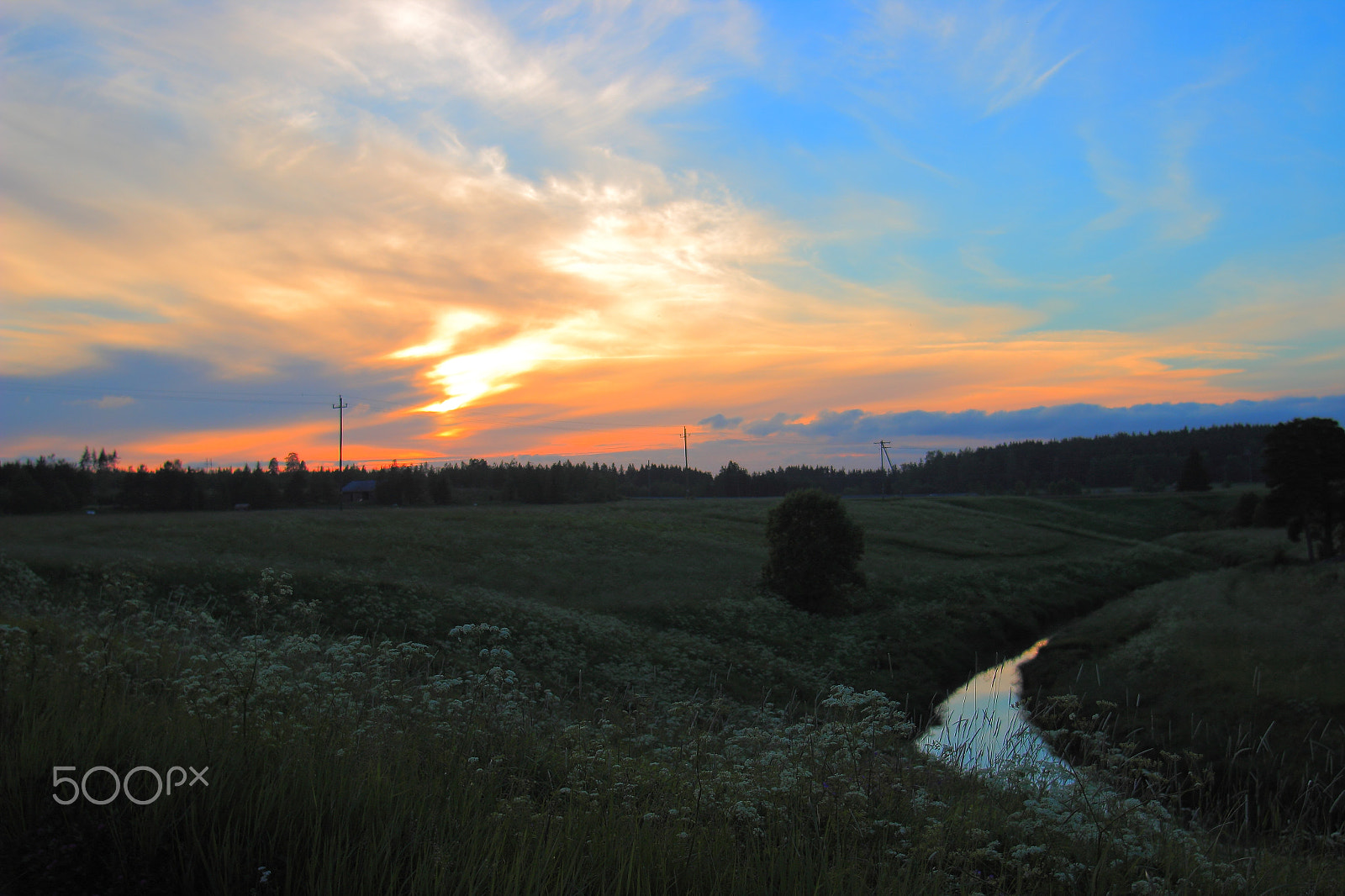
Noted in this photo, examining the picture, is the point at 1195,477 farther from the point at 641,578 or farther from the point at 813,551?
the point at 641,578

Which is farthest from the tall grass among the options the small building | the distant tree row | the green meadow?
the small building

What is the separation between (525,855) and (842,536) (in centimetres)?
3600

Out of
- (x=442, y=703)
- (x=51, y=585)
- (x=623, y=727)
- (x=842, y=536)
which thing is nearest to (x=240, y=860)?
(x=442, y=703)

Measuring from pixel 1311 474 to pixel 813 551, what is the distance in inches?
1482

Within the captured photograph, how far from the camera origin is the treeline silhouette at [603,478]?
73.6 meters

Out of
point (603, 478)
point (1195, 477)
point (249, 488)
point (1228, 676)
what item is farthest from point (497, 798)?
point (1195, 477)

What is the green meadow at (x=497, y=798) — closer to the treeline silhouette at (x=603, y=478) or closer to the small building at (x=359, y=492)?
the treeline silhouette at (x=603, y=478)

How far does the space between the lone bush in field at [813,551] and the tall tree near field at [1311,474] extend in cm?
3348

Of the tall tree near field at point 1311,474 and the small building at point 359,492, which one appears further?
the small building at point 359,492

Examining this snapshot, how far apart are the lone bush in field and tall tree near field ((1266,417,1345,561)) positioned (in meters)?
33.5

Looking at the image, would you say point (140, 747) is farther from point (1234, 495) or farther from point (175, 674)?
point (1234, 495)

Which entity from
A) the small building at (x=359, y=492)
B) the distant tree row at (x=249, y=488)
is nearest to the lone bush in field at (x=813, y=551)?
the distant tree row at (x=249, y=488)

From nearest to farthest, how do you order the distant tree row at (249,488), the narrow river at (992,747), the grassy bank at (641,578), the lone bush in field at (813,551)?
1. the narrow river at (992,747)
2. the grassy bank at (641,578)
3. the lone bush in field at (813,551)
4. the distant tree row at (249,488)

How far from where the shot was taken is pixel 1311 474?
48062mm
